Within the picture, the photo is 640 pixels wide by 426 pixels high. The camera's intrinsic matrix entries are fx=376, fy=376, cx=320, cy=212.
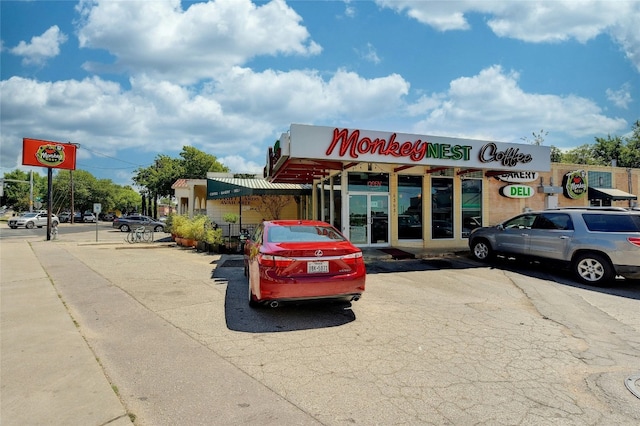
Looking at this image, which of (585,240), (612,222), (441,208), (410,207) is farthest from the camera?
(441,208)

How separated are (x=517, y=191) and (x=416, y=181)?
5050 mm

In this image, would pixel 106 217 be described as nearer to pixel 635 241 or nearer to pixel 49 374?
pixel 49 374

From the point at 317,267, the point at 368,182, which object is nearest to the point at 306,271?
the point at 317,267

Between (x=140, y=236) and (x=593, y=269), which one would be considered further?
(x=140, y=236)

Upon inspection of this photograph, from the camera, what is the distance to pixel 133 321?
18.6 feet

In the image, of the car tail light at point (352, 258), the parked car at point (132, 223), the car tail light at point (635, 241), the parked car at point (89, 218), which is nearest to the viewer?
the car tail light at point (352, 258)

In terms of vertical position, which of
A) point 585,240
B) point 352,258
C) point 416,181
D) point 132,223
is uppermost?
point 416,181

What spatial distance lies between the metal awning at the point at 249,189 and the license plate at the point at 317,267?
11.2 metres

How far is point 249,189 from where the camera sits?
16297mm

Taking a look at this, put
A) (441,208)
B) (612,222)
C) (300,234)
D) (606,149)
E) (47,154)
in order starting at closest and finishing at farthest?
(300,234) → (612,222) → (441,208) → (47,154) → (606,149)

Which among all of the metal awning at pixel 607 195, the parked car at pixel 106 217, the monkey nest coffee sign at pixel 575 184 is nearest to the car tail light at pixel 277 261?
the monkey nest coffee sign at pixel 575 184

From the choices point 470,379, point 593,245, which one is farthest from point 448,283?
point 470,379

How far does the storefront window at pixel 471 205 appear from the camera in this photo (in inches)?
599

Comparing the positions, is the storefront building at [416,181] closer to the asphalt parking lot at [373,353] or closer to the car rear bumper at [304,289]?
the asphalt parking lot at [373,353]
